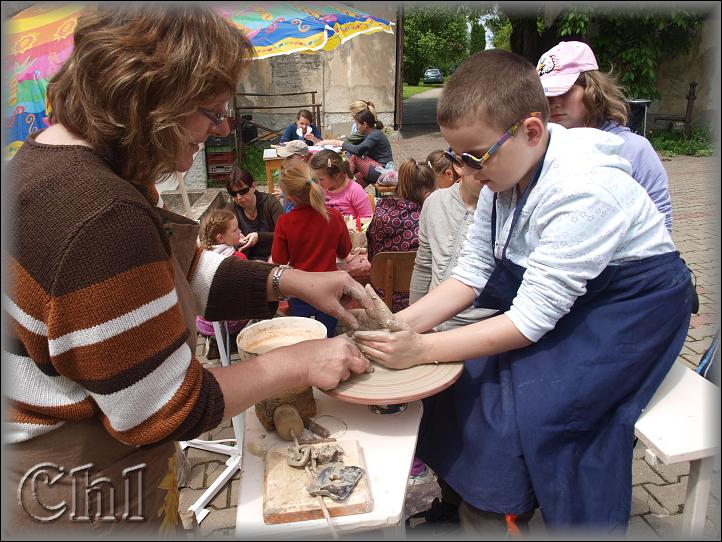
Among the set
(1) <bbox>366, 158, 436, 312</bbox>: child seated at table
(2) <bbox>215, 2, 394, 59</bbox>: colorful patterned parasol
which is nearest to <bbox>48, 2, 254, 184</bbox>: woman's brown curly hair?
(1) <bbox>366, 158, 436, 312</bbox>: child seated at table

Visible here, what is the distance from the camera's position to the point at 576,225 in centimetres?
148

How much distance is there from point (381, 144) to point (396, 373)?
6.98 meters

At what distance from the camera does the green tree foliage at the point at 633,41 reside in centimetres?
1358

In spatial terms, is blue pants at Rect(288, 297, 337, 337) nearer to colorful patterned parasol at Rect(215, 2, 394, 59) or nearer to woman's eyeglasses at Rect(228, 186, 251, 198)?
woman's eyeglasses at Rect(228, 186, 251, 198)

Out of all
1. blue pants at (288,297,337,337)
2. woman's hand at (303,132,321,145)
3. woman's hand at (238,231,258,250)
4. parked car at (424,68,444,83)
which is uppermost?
woman's hand at (303,132,321,145)

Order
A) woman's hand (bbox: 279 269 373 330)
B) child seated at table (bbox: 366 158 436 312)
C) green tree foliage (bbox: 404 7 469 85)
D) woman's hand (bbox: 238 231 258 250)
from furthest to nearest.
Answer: green tree foliage (bbox: 404 7 469 85)
woman's hand (bbox: 238 231 258 250)
child seated at table (bbox: 366 158 436 312)
woman's hand (bbox: 279 269 373 330)

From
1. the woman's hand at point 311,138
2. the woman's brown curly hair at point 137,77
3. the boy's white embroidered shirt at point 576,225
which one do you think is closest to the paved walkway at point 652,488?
the boy's white embroidered shirt at point 576,225

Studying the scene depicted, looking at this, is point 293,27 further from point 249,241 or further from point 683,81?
point 683,81

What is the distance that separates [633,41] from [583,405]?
15350mm

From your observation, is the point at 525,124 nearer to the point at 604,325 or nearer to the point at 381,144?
the point at 604,325

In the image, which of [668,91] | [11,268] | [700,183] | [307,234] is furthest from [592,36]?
[11,268]

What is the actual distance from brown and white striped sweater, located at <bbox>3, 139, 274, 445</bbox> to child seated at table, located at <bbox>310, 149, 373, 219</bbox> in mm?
4372

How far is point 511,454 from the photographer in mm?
1587

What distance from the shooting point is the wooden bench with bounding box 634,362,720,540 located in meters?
1.54
